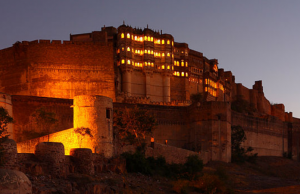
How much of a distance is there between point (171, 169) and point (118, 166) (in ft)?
25.5

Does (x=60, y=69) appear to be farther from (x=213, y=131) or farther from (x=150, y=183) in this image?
(x=150, y=183)

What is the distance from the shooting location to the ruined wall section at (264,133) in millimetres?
64438

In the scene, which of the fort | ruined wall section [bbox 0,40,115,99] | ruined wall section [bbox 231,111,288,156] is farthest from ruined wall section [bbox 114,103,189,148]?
ruined wall section [bbox 0,40,115,99]

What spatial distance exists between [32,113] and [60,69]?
16931 millimetres

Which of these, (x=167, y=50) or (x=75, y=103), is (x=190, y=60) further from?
(x=75, y=103)

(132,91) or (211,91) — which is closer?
(132,91)

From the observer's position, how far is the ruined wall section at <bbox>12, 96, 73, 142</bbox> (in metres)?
45.2

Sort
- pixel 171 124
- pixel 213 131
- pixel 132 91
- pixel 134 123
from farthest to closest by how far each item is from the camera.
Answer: pixel 132 91 → pixel 171 124 → pixel 213 131 → pixel 134 123

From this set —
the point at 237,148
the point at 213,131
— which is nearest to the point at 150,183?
the point at 213,131

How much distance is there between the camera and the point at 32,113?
45.8m

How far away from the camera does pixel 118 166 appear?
31625mm

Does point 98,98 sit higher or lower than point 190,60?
lower

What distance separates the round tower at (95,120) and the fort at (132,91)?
0.07m

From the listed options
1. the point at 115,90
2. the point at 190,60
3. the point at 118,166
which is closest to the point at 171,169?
the point at 118,166
